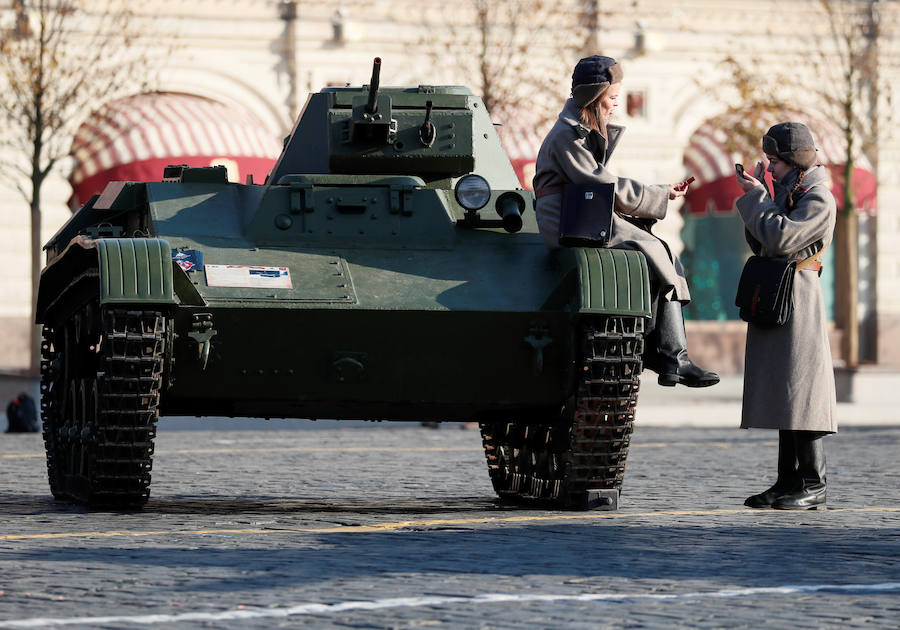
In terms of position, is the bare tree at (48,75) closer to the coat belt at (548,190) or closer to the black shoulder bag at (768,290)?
the coat belt at (548,190)

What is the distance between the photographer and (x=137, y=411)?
359 inches

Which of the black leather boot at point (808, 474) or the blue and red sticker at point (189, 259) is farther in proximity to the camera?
the black leather boot at point (808, 474)

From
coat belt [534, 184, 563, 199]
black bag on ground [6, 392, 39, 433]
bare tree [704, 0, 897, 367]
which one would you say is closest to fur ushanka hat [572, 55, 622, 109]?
coat belt [534, 184, 563, 199]

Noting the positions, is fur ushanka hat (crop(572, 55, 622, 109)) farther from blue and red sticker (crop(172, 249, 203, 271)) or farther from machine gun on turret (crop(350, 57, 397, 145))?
blue and red sticker (crop(172, 249, 203, 271))

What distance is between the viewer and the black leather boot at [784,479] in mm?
9930

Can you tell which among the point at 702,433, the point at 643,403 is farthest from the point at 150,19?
the point at 702,433

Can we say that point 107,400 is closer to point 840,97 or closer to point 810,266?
point 810,266

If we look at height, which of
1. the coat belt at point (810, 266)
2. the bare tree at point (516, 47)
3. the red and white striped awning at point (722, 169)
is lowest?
the coat belt at point (810, 266)

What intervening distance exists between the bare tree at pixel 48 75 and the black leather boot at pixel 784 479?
1262 cm

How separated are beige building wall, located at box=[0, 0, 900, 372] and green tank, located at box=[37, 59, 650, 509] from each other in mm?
16732

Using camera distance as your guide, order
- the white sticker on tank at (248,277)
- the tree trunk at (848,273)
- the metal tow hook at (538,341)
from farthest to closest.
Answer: the tree trunk at (848,273) → the metal tow hook at (538,341) → the white sticker on tank at (248,277)

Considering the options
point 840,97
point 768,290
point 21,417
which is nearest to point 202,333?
point 768,290

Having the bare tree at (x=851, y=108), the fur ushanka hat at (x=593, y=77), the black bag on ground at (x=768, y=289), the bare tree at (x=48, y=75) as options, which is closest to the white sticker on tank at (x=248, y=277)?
the fur ushanka hat at (x=593, y=77)

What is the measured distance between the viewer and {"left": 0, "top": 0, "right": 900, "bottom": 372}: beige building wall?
2905 centimetres
